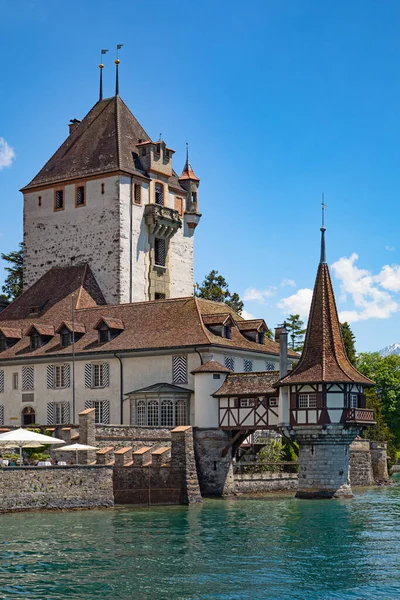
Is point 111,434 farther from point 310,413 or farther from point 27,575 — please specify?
point 27,575

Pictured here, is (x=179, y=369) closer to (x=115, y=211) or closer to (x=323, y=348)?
(x=323, y=348)

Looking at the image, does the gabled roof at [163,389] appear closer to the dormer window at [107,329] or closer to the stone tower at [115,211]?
the dormer window at [107,329]

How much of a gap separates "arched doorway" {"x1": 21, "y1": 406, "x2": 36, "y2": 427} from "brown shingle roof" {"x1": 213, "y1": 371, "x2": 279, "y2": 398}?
47.0 ft

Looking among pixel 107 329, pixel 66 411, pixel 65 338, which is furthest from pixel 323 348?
pixel 65 338

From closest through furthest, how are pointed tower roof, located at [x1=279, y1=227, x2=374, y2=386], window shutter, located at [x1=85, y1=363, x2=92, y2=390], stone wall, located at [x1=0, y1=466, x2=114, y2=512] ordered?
stone wall, located at [x1=0, y1=466, x2=114, y2=512]
pointed tower roof, located at [x1=279, y1=227, x2=374, y2=386]
window shutter, located at [x1=85, y1=363, x2=92, y2=390]

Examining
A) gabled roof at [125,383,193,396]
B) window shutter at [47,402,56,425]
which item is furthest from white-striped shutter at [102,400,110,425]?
window shutter at [47,402,56,425]

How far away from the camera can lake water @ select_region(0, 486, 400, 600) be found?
2983 centimetres

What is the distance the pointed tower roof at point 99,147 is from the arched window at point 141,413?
18519mm

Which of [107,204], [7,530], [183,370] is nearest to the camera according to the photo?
[7,530]

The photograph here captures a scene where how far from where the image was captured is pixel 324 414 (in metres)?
56.2

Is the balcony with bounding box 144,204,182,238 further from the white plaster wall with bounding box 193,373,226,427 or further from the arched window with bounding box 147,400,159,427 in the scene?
the white plaster wall with bounding box 193,373,226,427

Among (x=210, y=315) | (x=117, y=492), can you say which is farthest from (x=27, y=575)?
(x=210, y=315)

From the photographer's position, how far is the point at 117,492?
167 ft

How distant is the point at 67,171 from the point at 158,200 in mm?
6580
